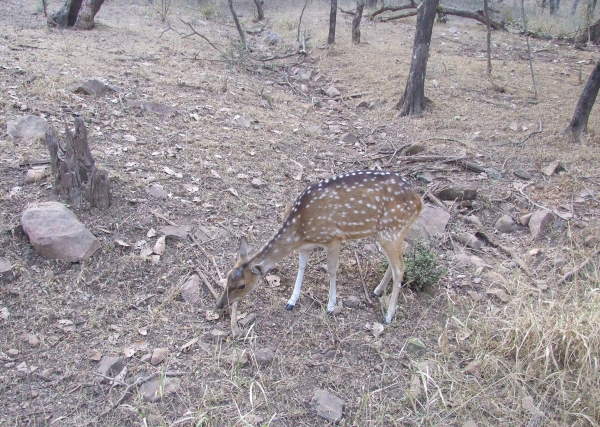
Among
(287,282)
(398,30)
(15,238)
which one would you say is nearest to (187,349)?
(287,282)

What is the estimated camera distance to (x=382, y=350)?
447 cm

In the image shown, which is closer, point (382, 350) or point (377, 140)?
point (382, 350)

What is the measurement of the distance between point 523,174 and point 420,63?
3462 millimetres

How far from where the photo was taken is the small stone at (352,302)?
5070mm

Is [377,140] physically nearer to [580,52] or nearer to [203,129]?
[203,129]

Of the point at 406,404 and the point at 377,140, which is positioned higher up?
the point at 377,140

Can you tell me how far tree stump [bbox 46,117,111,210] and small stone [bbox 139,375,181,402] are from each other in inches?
95.2

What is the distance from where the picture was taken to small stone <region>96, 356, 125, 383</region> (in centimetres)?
396

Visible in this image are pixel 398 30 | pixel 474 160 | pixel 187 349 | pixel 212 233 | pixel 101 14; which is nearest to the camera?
pixel 187 349

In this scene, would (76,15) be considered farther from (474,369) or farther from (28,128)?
(474,369)

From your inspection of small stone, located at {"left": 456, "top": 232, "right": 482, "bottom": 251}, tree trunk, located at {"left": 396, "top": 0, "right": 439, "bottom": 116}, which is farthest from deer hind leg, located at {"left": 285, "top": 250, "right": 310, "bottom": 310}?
tree trunk, located at {"left": 396, "top": 0, "right": 439, "bottom": 116}

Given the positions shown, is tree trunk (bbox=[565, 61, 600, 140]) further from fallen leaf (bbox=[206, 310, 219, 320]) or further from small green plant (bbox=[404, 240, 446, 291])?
fallen leaf (bbox=[206, 310, 219, 320])

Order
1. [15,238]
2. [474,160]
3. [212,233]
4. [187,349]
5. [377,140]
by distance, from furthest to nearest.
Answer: [377,140] → [474,160] → [212,233] → [15,238] → [187,349]

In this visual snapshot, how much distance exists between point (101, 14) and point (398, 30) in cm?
973
